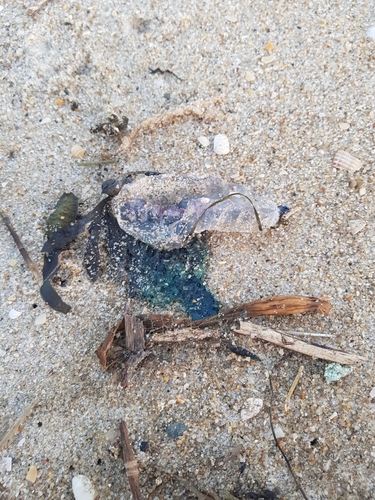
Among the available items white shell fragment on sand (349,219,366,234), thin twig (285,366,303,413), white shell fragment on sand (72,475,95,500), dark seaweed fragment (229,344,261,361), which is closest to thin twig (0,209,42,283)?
white shell fragment on sand (72,475,95,500)

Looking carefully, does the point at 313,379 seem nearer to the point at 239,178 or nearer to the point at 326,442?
the point at 326,442

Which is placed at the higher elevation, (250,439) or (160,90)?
(160,90)

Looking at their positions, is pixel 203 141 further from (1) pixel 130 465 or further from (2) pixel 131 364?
(1) pixel 130 465

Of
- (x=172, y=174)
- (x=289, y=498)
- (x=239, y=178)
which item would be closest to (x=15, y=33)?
(x=172, y=174)

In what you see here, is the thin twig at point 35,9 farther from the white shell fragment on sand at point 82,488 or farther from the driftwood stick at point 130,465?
the white shell fragment on sand at point 82,488

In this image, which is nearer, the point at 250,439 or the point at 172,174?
the point at 250,439

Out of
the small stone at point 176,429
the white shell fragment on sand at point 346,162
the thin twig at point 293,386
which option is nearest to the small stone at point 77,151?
the white shell fragment on sand at point 346,162

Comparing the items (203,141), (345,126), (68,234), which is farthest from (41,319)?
(345,126)
